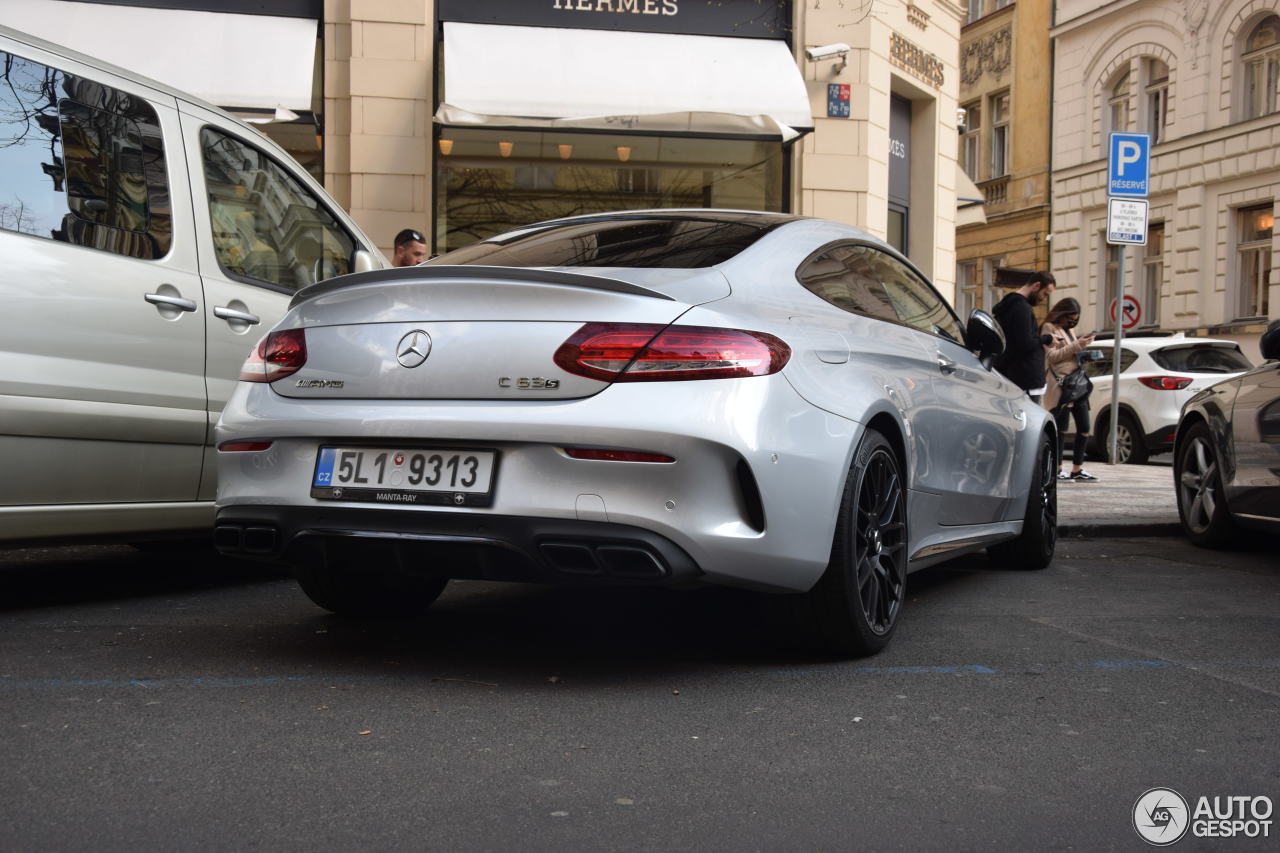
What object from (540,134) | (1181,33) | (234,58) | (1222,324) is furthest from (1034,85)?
(234,58)

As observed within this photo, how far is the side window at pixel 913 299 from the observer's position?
16.7 ft

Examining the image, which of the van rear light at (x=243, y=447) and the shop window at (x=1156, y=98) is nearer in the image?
the van rear light at (x=243, y=447)

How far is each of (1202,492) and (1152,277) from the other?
23.3 meters

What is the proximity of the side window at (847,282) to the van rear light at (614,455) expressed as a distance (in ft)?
3.32

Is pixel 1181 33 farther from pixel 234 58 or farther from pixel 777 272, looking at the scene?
pixel 777 272

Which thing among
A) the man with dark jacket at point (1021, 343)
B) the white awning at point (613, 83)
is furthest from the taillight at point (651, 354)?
the white awning at point (613, 83)

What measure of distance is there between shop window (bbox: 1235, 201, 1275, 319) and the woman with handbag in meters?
15.7

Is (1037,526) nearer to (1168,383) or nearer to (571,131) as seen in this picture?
(571,131)

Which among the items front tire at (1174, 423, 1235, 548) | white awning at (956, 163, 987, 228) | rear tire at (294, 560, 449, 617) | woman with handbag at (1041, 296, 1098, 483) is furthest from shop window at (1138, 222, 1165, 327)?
rear tire at (294, 560, 449, 617)

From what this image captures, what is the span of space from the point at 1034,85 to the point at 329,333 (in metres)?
31.5

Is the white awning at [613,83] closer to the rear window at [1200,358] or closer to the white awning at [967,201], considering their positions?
the white awning at [967,201]

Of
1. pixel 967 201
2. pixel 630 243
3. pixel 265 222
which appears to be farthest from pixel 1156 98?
pixel 630 243

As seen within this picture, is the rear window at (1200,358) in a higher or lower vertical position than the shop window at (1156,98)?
lower

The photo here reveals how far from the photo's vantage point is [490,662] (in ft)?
13.3
